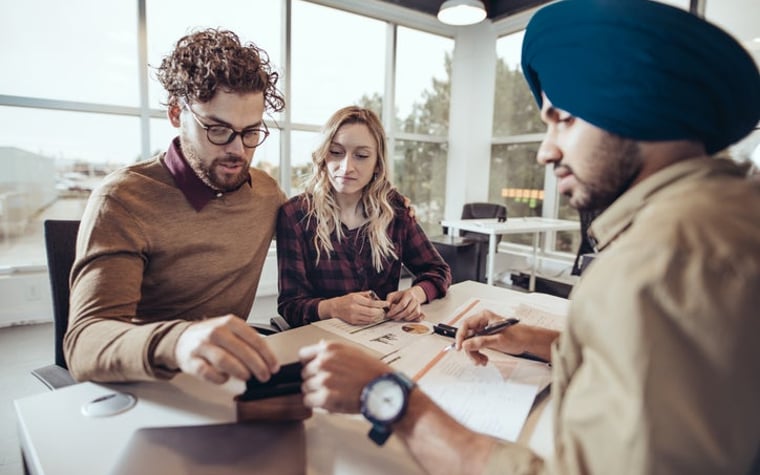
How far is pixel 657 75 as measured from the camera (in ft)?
1.87

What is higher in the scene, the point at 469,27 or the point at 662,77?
the point at 469,27

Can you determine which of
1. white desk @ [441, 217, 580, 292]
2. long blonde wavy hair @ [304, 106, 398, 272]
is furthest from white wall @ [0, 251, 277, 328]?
white desk @ [441, 217, 580, 292]

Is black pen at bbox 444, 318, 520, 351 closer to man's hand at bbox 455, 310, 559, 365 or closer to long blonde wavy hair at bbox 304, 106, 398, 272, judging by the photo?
man's hand at bbox 455, 310, 559, 365

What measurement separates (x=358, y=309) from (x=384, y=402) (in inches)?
23.7

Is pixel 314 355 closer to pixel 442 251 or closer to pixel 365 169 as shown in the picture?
pixel 365 169

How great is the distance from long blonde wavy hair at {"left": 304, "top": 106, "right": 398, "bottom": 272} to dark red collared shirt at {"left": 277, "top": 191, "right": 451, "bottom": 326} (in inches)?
Result: 1.1

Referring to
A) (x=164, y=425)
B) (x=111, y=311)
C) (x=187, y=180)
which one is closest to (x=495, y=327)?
(x=164, y=425)

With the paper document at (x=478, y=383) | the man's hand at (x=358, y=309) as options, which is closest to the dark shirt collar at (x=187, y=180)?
the man's hand at (x=358, y=309)

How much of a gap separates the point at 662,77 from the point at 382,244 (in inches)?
46.0

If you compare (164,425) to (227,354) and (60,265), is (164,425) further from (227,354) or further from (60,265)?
(60,265)

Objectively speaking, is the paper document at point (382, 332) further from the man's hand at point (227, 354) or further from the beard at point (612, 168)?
the beard at point (612, 168)

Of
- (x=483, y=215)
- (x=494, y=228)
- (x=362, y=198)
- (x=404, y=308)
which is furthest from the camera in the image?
(x=483, y=215)

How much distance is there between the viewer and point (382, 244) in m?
1.64

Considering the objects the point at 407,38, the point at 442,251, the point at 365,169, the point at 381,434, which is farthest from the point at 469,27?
the point at 381,434
